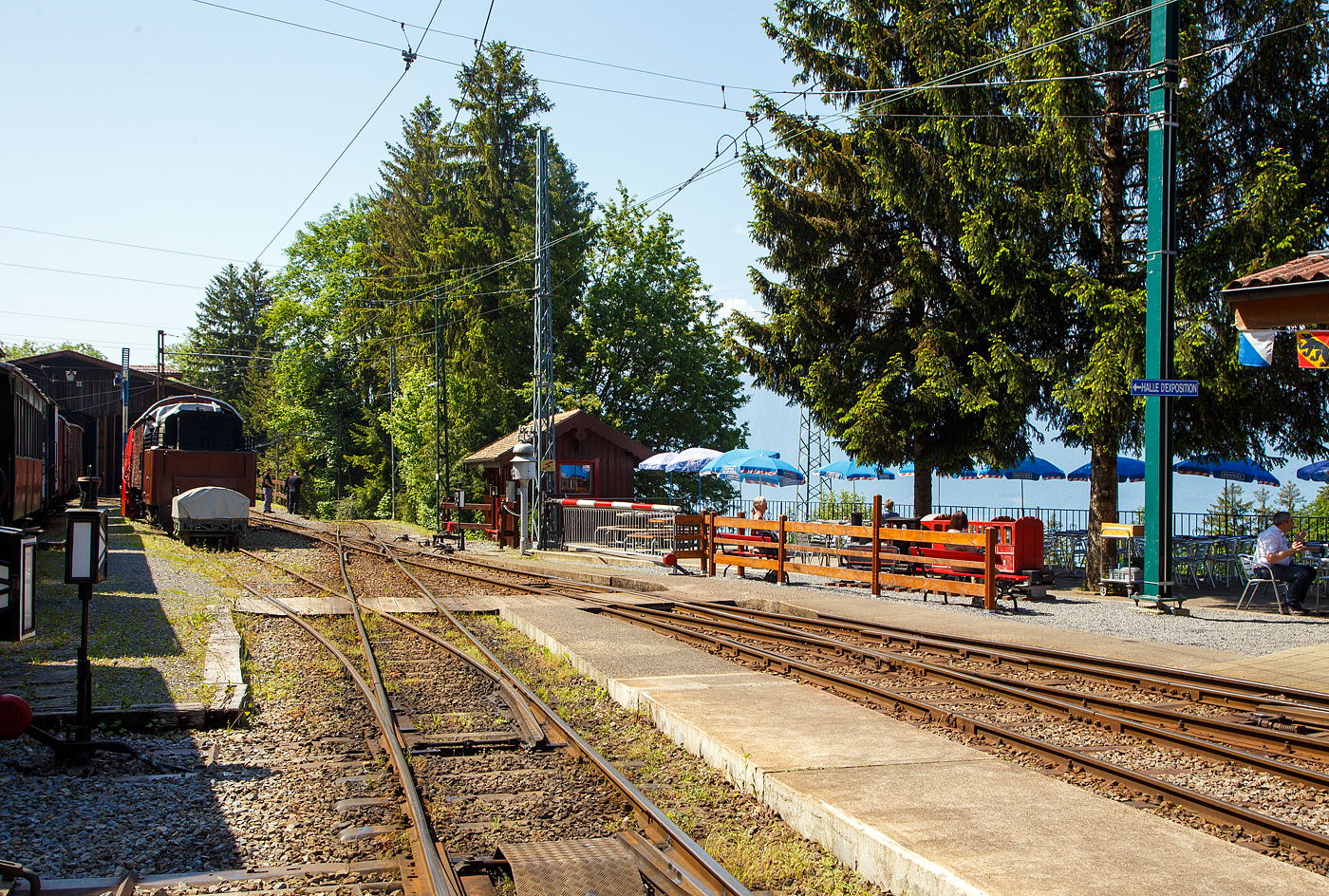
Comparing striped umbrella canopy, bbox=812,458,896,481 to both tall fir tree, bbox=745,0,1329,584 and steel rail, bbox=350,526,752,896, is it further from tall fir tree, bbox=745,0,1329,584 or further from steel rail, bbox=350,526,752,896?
steel rail, bbox=350,526,752,896

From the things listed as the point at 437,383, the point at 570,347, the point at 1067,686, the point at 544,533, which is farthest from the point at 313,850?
the point at 570,347

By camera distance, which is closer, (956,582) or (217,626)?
(217,626)

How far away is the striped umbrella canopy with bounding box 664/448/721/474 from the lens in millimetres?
28292

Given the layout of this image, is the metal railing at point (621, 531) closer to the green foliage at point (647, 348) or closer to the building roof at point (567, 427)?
the building roof at point (567, 427)

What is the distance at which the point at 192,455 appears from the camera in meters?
25.2

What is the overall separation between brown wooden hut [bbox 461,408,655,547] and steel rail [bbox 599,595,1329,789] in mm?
17900

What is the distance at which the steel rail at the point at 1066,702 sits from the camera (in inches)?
252

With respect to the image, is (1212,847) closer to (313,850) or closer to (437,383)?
(313,850)

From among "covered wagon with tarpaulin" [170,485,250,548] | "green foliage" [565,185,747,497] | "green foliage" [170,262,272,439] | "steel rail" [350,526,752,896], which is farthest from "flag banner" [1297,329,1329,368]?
"green foliage" [170,262,272,439]

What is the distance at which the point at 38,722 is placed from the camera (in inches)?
271

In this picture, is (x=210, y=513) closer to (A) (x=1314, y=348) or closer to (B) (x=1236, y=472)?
(A) (x=1314, y=348)

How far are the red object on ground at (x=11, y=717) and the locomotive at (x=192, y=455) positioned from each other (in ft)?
66.7

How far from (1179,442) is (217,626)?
16161 mm

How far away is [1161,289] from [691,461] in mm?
15551
